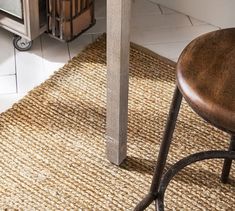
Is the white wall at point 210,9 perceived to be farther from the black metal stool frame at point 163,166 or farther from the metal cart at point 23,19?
the black metal stool frame at point 163,166

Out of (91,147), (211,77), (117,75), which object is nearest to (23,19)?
(91,147)

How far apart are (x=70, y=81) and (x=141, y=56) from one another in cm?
30

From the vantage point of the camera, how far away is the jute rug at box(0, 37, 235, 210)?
61.4 inches

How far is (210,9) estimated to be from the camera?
227 centimetres

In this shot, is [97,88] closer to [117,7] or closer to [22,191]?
[22,191]

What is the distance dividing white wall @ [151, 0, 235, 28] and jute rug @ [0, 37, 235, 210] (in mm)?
347

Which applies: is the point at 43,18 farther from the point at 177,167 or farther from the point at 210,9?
the point at 177,167

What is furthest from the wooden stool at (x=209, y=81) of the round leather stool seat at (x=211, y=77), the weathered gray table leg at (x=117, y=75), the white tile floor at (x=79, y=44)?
the white tile floor at (x=79, y=44)

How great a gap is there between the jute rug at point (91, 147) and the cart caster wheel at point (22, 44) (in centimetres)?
19

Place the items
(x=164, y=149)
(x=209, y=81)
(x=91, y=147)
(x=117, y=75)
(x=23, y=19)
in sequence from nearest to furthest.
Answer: (x=209, y=81)
(x=164, y=149)
(x=117, y=75)
(x=91, y=147)
(x=23, y=19)

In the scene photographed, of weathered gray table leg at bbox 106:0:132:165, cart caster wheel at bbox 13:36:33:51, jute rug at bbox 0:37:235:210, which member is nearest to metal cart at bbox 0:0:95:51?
cart caster wheel at bbox 13:36:33:51

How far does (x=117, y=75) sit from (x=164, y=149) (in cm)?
25

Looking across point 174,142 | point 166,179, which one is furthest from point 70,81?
point 166,179

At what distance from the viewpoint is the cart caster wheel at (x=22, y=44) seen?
213 cm
